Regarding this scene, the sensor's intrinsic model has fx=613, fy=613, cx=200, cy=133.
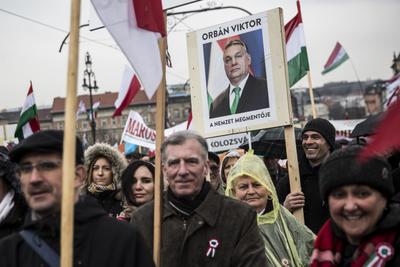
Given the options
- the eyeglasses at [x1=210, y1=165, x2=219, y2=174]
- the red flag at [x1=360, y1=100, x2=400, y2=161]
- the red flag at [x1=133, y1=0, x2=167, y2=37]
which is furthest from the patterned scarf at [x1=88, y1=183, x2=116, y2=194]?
the red flag at [x1=360, y1=100, x2=400, y2=161]

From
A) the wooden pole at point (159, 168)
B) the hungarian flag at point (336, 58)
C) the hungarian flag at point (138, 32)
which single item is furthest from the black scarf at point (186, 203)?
the hungarian flag at point (336, 58)

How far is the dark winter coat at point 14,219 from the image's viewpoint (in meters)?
3.69

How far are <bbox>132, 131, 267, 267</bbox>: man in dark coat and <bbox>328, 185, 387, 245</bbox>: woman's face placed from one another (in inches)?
32.4

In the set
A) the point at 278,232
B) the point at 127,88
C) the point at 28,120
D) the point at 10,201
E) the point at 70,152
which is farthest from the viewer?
the point at 127,88

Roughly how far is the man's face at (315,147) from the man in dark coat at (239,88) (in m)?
0.74

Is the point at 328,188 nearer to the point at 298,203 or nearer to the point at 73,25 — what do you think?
the point at 73,25

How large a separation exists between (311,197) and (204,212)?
2.17 m

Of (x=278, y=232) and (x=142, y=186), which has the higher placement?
(x=142, y=186)

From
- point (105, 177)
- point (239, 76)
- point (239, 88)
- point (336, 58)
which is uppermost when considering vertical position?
point (336, 58)

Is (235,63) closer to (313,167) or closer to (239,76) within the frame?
(239,76)

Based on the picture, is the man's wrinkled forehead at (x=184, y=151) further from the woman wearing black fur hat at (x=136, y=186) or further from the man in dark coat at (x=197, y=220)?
the woman wearing black fur hat at (x=136, y=186)

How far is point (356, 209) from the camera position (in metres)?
2.79

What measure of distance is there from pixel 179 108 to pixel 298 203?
335ft

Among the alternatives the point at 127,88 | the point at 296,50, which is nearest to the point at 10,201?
the point at 296,50
